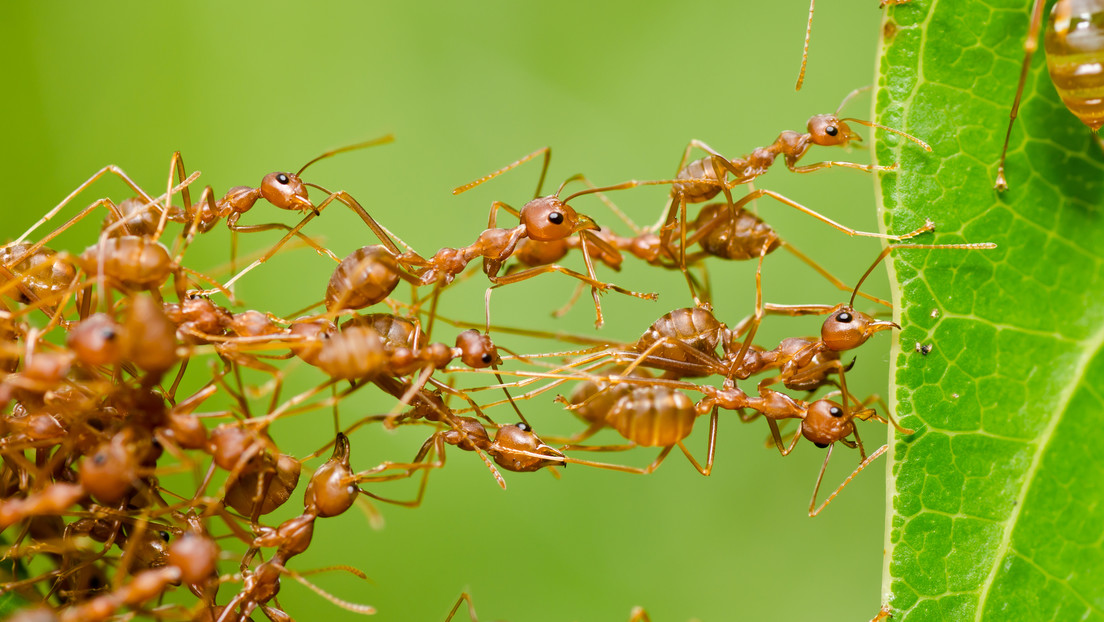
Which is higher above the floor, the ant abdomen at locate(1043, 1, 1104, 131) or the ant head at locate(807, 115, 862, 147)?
the ant abdomen at locate(1043, 1, 1104, 131)

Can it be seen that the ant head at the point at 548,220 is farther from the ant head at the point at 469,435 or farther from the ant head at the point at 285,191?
the ant head at the point at 285,191

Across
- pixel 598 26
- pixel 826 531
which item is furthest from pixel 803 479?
pixel 598 26

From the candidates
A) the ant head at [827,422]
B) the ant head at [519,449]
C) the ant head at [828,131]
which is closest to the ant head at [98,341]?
the ant head at [519,449]

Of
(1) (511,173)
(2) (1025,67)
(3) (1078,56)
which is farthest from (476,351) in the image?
(1) (511,173)

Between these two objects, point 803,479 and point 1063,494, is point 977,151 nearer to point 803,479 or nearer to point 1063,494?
point 1063,494

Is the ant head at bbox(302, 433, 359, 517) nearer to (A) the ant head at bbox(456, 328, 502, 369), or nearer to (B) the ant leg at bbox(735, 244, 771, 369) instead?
(A) the ant head at bbox(456, 328, 502, 369)

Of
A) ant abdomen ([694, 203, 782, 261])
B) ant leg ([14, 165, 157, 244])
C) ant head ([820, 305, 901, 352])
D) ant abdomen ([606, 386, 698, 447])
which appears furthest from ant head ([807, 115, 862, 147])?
ant leg ([14, 165, 157, 244])

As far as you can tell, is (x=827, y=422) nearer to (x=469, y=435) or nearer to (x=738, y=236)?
(x=738, y=236)
